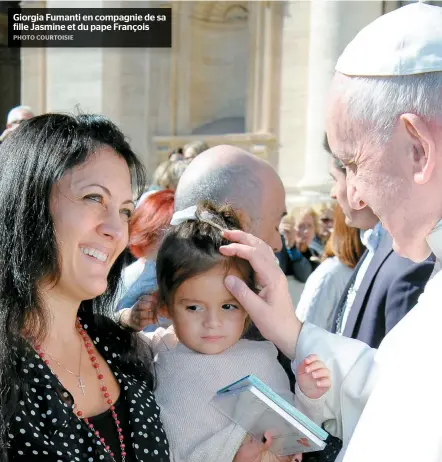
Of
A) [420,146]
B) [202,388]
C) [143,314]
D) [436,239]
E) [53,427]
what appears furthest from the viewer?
[143,314]

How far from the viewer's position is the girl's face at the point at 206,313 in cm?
262

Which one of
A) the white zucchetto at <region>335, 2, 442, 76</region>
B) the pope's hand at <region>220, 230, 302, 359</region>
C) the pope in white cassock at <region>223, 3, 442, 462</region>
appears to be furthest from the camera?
the pope's hand at <region>220, 230, 302, 359</region>

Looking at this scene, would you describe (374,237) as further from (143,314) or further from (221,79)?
(221,79)

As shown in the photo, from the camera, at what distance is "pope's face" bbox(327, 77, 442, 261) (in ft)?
5.92

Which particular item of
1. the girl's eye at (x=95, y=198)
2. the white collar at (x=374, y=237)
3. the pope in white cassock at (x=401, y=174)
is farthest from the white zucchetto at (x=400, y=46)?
the white collar at (x=374, y=237)

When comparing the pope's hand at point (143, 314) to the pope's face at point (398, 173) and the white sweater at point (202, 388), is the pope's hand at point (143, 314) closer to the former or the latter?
the white sweater at point (202, 388)

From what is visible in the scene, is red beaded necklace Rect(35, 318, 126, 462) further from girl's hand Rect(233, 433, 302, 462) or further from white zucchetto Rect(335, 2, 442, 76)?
white zucchetto Rect(335, 2, 442, 76)

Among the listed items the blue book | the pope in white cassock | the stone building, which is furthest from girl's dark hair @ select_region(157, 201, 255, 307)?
the stone building

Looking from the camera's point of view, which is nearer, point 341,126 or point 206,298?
point 341,126

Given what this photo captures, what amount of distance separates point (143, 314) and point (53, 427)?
68cm

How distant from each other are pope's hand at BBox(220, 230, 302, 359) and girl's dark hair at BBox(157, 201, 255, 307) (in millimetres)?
61

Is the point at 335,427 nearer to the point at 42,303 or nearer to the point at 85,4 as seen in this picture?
the point at 42,303

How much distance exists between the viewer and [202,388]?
2.60 meters

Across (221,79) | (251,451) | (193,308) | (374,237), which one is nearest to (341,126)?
(193,308)
